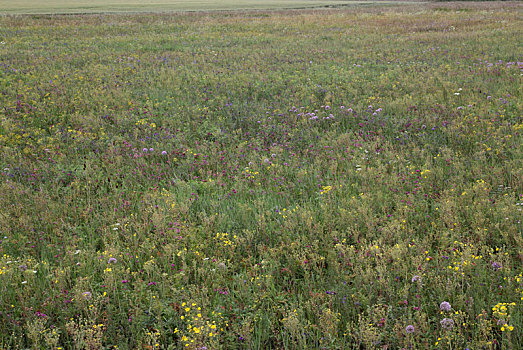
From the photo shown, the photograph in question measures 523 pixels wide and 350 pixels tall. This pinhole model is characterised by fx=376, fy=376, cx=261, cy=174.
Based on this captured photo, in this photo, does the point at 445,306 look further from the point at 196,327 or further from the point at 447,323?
the point at 196,327

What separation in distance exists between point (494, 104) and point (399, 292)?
252 inches

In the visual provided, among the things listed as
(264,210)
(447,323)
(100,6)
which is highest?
(100,6)

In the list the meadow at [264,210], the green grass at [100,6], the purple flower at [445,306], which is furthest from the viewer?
the green grass at [100,6]

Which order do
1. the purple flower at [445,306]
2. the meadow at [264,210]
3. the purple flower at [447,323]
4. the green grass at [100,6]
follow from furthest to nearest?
the green grass at [100,6] → the meadow at [264,210] → the purple flower at [445,306] → the purple flower at [447,323]

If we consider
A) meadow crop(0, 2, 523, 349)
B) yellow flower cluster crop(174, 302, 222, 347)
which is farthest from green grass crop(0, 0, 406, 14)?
yellow flower cluster crop(174, 302, 222, 347)

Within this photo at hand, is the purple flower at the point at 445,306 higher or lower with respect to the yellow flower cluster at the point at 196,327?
higher

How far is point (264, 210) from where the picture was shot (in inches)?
182

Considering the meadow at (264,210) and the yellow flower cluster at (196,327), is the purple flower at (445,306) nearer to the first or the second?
the meadow at (264,210)

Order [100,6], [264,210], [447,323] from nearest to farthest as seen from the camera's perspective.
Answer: [447,323] → [264,210] → [100,6]

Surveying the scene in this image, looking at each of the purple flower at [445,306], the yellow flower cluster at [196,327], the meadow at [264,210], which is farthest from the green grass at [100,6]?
the purple flower at [445,306]

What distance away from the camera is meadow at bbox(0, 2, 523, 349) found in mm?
3021

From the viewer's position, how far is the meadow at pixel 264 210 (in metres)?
3.02

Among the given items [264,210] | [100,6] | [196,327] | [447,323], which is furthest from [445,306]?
[100,6]

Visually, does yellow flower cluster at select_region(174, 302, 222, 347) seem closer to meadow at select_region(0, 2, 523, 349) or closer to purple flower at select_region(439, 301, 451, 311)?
meadow at select_region(0, 2, 523, 349)
